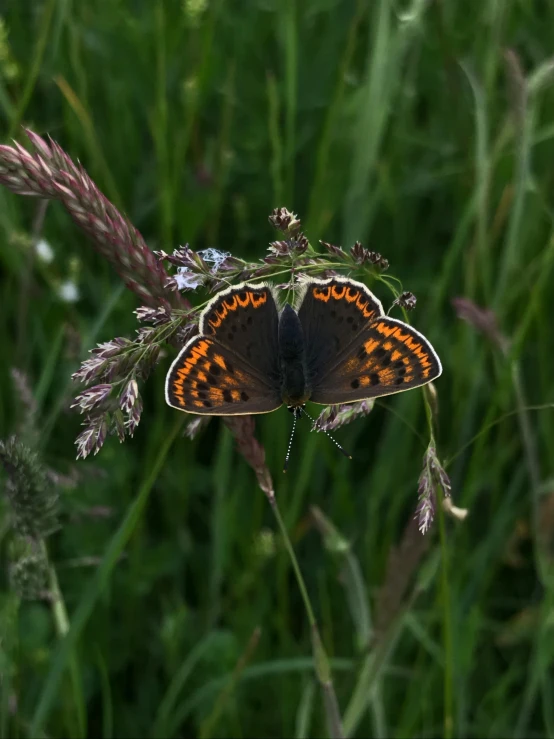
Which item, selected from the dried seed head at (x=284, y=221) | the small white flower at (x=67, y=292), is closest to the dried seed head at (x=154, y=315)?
the dried seed head at (x=284, y=221)

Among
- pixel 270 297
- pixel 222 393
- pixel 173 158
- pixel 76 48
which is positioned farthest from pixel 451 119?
pixel 222 393

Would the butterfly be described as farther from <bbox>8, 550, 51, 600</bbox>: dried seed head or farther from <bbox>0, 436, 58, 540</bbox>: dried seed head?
<bbox>8, 550, 51, 600</bbox>: dried seed head

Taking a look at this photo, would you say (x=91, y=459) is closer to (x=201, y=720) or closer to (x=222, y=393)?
(x=201, y=720)

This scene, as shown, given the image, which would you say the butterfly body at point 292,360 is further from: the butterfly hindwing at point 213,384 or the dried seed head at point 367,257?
the dried seed head at point 367,257

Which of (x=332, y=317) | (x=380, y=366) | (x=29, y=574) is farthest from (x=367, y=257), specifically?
(x=29, y=574)

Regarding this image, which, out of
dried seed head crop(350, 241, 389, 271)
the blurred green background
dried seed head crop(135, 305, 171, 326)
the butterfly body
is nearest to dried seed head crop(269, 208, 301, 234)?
dried seed head crop(350, 241, 389, 271)

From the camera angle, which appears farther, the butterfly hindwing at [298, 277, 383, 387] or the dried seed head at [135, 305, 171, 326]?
the butterfly hindwing at [298, 277, 383, 387]
